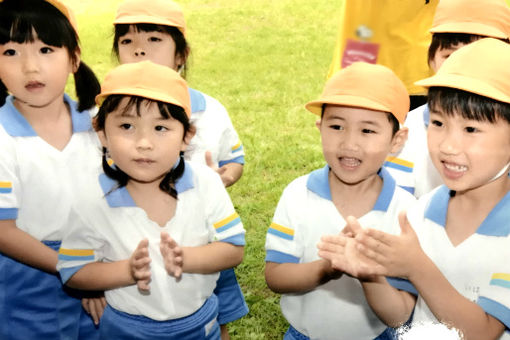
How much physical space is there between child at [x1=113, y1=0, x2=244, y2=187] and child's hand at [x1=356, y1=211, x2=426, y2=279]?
1.28 m

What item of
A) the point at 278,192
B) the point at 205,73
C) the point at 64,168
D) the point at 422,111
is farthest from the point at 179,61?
the point at 205,73

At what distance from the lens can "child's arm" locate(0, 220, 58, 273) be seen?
247 centimetres

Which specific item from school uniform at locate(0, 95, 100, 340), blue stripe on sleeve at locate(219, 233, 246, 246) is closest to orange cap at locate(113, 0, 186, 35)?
school uniform at locate(0, 95, 100, 340)

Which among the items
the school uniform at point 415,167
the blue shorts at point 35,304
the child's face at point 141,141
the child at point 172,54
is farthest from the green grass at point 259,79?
the child's face at point 141,141

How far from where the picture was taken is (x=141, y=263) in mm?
2104

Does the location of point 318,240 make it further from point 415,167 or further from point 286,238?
point 415,167

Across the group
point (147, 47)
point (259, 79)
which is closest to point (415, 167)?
point (147, 47)

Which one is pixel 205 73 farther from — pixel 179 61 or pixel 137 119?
pixel 137 119

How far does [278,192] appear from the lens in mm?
5316

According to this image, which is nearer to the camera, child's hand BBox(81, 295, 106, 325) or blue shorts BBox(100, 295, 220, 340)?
blue shorts BBox(100, 295, 220, 340)

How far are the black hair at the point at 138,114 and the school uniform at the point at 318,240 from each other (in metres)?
0.42

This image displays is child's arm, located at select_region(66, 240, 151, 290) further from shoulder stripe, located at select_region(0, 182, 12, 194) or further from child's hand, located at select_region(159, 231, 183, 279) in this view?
shoulder stripe, located at select_region(0, 182, 12, 194)

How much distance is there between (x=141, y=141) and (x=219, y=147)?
0.96 m

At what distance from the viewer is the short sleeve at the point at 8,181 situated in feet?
8.02
